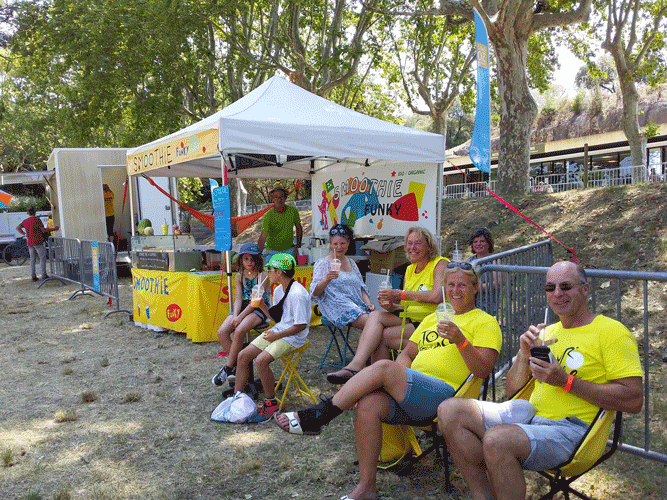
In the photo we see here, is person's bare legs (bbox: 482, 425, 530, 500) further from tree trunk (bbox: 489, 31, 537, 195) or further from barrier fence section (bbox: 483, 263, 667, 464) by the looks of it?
tree trunk (bbox: 489, 31, 537, 195)

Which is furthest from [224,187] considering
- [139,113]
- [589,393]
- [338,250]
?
[139,113]

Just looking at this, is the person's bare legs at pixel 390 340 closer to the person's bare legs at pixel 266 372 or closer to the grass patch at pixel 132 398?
the person's bare legs at pixel 266 372

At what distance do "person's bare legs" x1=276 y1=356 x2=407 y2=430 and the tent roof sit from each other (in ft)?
11.5

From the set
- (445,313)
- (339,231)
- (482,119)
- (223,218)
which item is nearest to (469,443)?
(445,313)

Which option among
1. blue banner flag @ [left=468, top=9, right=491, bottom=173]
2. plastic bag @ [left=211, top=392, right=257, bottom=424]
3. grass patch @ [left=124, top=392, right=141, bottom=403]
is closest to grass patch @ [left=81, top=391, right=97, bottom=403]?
grass patch @ [left=124, top=392, right=141, bottom=403]

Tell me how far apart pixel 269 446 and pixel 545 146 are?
2577cm

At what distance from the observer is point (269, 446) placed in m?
3.90

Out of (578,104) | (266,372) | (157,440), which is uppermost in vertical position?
(578,104)

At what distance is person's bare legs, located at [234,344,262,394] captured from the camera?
4480mm

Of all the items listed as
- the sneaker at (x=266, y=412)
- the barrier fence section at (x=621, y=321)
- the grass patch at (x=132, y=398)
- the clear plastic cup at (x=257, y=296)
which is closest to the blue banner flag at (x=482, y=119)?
the barrier fence section at (x=621, y=321)

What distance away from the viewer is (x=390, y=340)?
4.49 m

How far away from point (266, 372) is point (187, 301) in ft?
9.73

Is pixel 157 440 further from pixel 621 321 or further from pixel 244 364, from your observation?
pixel 621 321

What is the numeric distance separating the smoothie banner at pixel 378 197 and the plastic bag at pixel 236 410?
390cm
